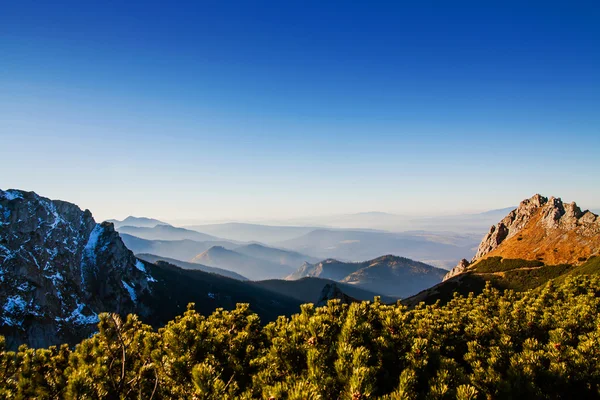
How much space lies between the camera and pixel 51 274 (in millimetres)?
149875

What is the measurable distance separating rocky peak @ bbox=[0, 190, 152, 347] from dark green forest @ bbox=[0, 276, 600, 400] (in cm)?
15437

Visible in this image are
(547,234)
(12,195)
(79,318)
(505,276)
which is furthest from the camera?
(12,195)

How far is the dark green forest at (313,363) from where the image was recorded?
7.36 m

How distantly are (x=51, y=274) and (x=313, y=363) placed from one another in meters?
197

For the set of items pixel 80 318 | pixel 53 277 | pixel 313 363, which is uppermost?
pixel 313 363

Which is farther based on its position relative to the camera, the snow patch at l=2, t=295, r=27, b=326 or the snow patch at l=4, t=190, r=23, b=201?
the snow patch at l=4, t=190, r=23, b=201

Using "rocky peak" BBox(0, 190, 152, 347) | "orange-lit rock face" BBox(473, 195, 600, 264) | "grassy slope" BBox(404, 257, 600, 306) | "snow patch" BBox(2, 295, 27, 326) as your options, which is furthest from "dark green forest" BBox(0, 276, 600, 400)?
"snow patch" BBox(2, 295, 27, 326)

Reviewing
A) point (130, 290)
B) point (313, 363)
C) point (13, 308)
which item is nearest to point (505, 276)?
point (313, 363)

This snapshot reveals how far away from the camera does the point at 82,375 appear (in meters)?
8.59

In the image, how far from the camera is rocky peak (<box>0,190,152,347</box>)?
12600 cm

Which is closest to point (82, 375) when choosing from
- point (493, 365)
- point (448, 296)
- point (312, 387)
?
point (312, 387)

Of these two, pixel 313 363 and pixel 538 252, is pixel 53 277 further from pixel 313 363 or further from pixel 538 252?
pixel 538 252

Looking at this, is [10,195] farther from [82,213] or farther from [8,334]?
[8,334]

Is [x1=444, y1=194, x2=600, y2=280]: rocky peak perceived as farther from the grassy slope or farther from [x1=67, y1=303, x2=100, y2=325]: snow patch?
[x1=67, y1=303, x2=100, y2=325]: snow patch
